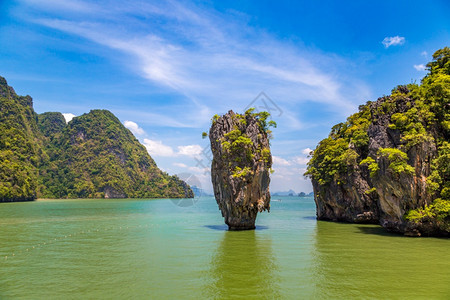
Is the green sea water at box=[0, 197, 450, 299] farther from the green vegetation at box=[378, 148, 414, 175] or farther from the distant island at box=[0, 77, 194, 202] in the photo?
the distant island at box=[0, 77, 194, 202]

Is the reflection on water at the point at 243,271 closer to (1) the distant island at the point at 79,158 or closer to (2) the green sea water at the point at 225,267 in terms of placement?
(2) the green sea water at the point at 225,267

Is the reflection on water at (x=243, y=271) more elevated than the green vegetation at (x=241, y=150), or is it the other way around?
the green vegetation at (x=241, y=150)

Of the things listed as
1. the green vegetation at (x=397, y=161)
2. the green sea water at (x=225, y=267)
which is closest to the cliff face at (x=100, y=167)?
the green sea water at (x=225, y=267)

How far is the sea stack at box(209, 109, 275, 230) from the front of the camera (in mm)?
28500

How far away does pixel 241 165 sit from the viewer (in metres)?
28.9

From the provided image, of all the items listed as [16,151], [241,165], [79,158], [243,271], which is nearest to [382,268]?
[243,271]

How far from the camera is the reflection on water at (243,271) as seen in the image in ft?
40.3

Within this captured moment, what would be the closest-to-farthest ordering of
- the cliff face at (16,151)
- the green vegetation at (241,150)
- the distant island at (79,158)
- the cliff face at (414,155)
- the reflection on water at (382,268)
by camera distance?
the reflection on water at (382,268)
the cliff face at (414,155)
the green vegetation at (241,150)
the cliff face at (16,151)
the distant island at (79,158)

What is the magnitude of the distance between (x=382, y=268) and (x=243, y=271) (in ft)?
26.1

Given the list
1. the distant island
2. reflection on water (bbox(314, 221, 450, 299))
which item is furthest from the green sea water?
the distant island

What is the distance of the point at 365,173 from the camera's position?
3441cm

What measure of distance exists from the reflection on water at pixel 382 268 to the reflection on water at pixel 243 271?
2.44 metres

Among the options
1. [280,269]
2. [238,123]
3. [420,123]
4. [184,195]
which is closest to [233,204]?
[238,123]

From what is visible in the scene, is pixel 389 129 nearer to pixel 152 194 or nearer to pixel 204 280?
pixel 204 280
